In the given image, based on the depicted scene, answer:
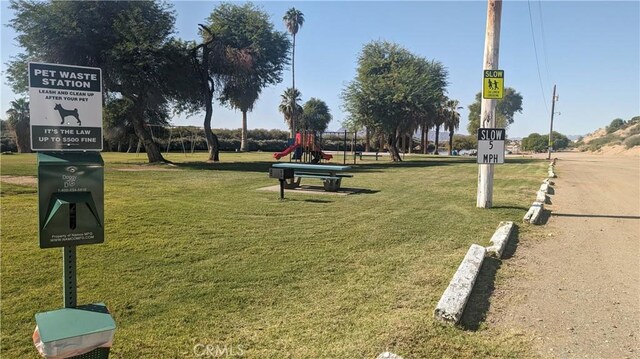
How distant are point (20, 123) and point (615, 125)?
109148mm

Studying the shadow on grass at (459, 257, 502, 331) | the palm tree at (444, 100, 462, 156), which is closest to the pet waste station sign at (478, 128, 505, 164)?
the shadow on grass at (459, 257, 502, 331)

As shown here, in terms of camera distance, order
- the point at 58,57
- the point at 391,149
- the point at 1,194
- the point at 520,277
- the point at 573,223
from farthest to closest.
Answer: the point at 391,149 < the point at 58,57 < the point at 1,194 < the point at 573,223 < the point at 520,277

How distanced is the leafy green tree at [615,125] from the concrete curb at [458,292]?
4258 inches

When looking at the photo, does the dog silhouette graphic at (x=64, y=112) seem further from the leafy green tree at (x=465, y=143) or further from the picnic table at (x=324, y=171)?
the leafy green tree at (x=465, y=143)

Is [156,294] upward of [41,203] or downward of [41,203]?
downward

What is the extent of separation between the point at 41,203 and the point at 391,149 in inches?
1337

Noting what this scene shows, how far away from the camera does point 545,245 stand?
22.4 feet

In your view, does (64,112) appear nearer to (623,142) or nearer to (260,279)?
(260,279)

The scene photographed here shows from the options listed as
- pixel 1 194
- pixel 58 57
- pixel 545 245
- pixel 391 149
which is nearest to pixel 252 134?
pixel 391 149

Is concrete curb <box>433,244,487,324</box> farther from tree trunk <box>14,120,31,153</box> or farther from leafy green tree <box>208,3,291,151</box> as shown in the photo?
tree trunk <box>14,120,31,153</box>

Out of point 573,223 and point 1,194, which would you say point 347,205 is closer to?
point 573,223

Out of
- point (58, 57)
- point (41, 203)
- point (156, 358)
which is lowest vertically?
point (156, 358)

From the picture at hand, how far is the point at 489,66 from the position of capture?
31.9ft

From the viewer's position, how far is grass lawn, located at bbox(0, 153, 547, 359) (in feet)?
11.2
